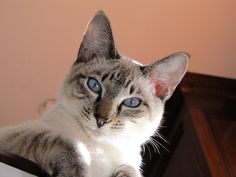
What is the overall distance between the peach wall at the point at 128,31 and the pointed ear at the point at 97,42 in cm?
114

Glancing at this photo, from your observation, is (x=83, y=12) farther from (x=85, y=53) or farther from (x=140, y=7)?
(x=85, y=53)

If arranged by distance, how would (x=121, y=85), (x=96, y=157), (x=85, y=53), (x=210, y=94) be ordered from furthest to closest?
(x=210, y=94), (x=85, y=53), (x=121, y=85), (x=96, y=157)

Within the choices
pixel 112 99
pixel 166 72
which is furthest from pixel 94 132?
pixel 166 72

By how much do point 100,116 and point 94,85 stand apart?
14cm

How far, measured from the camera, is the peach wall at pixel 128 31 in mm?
2453

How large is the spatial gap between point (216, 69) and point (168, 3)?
0.51 meters

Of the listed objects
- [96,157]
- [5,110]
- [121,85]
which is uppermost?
[121,85]

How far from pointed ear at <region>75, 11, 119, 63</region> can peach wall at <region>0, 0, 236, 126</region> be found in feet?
3.74

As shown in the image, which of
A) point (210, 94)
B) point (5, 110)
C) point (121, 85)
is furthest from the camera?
point (5, 110)

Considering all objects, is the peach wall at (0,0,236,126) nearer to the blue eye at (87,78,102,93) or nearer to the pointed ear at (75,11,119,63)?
the pointed ear at (75,11,119,63)

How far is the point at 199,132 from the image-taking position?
1689 mm

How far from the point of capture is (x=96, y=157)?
3.71 ft

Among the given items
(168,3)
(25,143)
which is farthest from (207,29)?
(25,143)

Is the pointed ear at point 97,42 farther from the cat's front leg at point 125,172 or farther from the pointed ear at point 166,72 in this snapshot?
the cat's front leg at point 125,172
